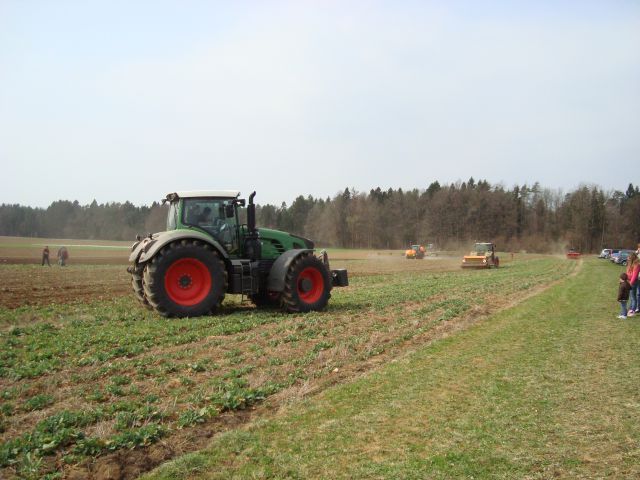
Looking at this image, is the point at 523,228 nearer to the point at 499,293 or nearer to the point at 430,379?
the point at 499,293

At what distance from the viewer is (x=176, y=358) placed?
849 centimetres

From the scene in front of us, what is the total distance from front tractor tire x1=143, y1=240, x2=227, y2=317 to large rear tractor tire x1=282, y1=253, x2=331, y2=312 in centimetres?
170

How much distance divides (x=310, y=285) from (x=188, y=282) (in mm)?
3283

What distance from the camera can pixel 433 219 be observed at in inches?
3873

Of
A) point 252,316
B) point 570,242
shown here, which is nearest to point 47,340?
point 252,316

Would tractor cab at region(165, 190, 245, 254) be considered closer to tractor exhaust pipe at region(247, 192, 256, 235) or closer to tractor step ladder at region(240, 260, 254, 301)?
tractor exhaust pipe at region(247, 192, 256, 235)

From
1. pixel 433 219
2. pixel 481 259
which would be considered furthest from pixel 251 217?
pixel 433 219

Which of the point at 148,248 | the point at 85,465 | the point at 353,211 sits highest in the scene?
the point at 353,211

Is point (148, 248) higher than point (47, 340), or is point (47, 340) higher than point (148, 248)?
point (148, 248)

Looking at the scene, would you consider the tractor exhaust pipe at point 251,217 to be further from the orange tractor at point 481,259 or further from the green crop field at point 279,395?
the orange tractor at point 481,259

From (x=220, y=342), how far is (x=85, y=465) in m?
4.99

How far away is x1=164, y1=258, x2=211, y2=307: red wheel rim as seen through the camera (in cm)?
1217

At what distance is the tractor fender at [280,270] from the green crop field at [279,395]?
80 centimetres

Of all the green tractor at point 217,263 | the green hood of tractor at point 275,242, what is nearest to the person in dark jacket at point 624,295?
the green tractor at point 217,263
